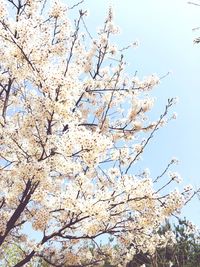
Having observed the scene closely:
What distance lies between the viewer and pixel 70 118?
525cm

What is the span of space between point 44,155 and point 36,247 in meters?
1.26

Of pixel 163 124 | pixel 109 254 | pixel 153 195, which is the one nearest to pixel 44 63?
pixel 153 195

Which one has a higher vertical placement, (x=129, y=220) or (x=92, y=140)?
(x=92, y=140)

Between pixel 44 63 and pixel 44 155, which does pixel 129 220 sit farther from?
pixel 44 63

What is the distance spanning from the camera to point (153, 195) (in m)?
5.16

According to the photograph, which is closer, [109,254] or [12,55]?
[12,55]

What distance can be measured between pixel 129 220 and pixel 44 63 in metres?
2.38

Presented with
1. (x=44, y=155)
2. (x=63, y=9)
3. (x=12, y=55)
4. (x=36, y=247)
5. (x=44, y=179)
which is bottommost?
(x=36, y=247)

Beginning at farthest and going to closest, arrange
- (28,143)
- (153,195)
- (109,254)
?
(109,254), (28,143), (153,195)

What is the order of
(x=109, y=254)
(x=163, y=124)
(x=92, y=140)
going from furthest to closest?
(x=163, y=124), (x=109, y=254), (x=92, y=140)

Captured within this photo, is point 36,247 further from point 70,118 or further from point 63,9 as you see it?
point 63,9

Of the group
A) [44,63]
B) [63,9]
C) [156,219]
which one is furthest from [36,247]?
[63,9]

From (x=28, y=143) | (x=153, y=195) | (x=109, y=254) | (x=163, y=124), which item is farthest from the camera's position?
(x=163, y=124)

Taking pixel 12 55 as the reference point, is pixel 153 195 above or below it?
below
